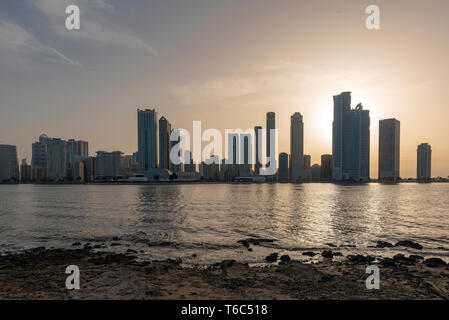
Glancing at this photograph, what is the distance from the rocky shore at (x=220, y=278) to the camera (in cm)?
1773

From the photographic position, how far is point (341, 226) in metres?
50.7

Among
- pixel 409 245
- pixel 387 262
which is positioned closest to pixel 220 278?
pixel 387 262

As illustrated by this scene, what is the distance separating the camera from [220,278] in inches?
841

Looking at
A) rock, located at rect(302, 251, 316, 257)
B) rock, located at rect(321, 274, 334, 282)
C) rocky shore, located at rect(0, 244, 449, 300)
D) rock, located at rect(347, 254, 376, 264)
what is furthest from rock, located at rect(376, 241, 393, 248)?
rock, located at rect(321, 274, 334, 282)

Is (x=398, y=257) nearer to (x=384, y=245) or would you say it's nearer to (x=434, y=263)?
(x=434, y=263)

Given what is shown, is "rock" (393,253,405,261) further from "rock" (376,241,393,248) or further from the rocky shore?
"rock" (376,241,393,248)

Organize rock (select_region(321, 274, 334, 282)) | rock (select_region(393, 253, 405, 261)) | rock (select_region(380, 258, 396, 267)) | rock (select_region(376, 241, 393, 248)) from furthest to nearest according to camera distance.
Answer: rock (select_region(376, 241, 393, 248)), rock (select_region(393, 253, 405, 261)), rock (select_region(380, 258, 396, 267)), rock (select_region(321, 274, 334, 282))

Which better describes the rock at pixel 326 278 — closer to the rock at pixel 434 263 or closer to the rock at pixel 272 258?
the rock at pixel 272 258

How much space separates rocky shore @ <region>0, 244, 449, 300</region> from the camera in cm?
1773

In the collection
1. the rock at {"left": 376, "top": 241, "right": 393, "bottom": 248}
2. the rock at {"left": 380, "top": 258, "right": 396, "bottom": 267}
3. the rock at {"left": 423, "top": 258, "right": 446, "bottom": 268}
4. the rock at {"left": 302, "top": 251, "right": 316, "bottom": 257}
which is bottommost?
the rock at {"left": 376, "top": 241, "right": 393, "bottom": 248}

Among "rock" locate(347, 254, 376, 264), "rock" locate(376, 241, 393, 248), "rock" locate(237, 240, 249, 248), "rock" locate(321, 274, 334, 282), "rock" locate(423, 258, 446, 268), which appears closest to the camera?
"rock" locate(321, 274, 334, 282)
